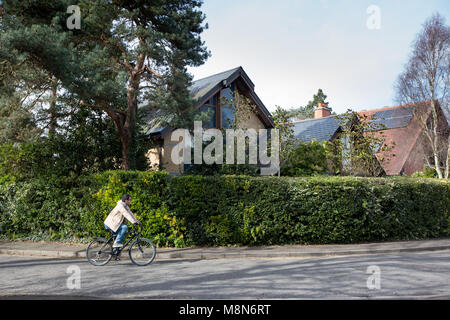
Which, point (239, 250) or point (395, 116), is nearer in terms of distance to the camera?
point (239, 250)

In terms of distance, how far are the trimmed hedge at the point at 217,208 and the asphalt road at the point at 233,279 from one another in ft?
6.42

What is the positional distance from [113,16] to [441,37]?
21.1 m

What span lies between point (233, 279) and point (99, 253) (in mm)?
3596

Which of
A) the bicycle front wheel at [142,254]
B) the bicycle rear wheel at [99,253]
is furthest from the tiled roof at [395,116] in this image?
the bicycle rear wheel at [99,253]

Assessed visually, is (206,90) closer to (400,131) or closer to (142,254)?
(142,254)

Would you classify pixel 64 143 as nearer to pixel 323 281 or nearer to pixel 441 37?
pixel 323 281

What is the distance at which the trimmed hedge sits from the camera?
34.9 feet

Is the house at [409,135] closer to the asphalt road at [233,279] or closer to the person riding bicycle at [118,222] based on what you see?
the asphalt road at [233,279]

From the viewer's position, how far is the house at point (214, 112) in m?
17.0

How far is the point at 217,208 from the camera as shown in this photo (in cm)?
1088

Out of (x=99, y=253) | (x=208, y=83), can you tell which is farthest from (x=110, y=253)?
(x=208, y=83)

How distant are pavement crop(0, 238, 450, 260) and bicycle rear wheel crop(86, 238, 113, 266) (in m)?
1.48

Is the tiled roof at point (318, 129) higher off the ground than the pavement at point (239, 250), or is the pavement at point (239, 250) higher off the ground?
the tiled roof at point (318, 129)

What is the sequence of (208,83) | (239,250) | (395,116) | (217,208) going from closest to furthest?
(239,250) → (217,208) → (208,83) → (395,116)
